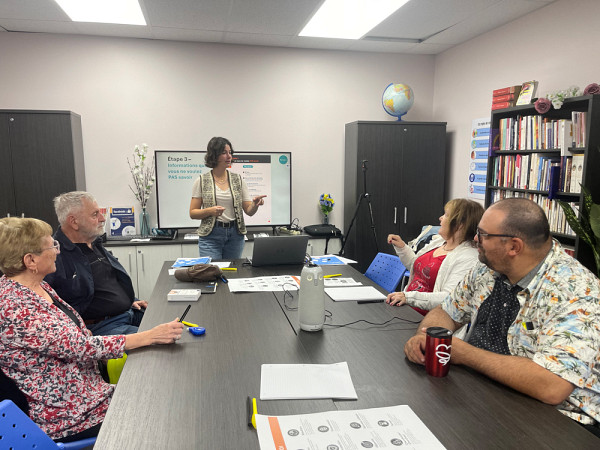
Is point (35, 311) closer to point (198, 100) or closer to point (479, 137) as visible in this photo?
point (198, 100)

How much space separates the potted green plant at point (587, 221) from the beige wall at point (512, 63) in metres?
1.01

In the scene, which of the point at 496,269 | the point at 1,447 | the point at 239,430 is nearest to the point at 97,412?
the point at 1,447

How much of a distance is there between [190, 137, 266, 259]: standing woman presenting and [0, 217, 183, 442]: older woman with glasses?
1739 mm

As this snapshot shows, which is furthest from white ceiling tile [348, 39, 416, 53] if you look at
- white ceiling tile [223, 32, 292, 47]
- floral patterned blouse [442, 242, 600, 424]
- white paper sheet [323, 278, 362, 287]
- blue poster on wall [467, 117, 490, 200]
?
floral patterned blouse [442, 242, 600, 424]

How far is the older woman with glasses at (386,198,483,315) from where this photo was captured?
2197 mm

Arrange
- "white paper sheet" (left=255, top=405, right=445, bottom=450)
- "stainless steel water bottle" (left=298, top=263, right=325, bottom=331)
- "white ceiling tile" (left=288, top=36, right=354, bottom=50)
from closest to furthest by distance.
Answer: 1. "white paper sheet" (left=255, top=405, right=445, bottom=450)
2. "stainless steel water bottle" (left=298, top=263, right=325, bottom=331)
3. "white ceiling tile" (left=288, top=36, right=354, bottom=50)

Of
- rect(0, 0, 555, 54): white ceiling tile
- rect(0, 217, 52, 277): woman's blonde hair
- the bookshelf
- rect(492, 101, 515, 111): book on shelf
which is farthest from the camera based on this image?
rect(492, 101, 515, 111): book on shelf

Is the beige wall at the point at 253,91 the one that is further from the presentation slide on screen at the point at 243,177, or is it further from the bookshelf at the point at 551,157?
the bookshelf at the point at 551,157

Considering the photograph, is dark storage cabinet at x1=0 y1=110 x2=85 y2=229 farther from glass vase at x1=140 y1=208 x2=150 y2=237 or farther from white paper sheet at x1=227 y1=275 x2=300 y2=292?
white paper sheet at x1=227 y1=275 x2=300 y2=292

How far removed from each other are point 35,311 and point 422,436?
4.27 ft

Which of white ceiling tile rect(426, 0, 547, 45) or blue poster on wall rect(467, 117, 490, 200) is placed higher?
white ceiling tile rect(426, 0, 547, 45)

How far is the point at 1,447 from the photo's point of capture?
1.08 metres

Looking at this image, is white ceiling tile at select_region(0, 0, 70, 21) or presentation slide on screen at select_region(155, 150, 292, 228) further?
presentation slide on screen at select_region(155, 150, 292, 228)

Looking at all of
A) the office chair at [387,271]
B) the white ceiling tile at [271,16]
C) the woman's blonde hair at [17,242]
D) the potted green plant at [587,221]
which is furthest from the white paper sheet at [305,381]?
the white ceiling tile at [271,16]
